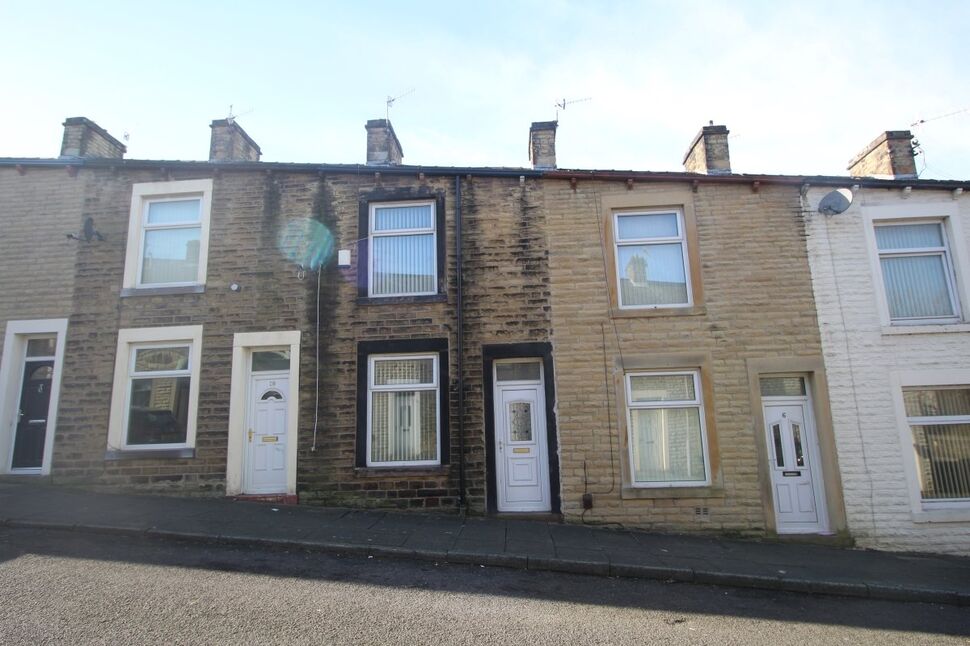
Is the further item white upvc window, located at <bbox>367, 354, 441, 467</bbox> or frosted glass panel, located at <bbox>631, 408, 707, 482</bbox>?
white upvc window, located at <bbox>367, 354, 441, 467</bbox>

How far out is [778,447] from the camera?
8828mm

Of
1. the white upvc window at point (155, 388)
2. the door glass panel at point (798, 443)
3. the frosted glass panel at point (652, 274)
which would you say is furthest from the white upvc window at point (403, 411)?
the door glass panel at point (798, 443)

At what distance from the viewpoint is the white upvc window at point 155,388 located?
360 inches

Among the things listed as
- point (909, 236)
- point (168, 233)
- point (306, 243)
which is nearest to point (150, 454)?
point (168, 233)

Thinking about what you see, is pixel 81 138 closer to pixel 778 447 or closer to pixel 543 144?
pixel 543 144

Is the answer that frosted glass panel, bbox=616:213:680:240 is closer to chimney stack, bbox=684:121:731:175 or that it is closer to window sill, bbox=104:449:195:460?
chimney stack, bbox=684:121:731:175

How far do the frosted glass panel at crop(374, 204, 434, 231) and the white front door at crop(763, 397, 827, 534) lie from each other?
6534mm

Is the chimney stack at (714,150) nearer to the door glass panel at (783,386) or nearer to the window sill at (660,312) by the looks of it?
the window sill at (660,312)

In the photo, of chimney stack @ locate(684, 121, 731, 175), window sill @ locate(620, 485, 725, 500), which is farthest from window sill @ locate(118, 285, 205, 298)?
chimney stack @ locate(684, 121, 731, 175)

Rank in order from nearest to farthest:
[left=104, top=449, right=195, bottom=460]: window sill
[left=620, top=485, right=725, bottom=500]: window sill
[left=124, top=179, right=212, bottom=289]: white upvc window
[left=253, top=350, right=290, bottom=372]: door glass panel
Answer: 1. [left=620, top=485, right=725, bottom=500]: window sill
2. [left=104, top=449, right=195, bottom=460]: window sill
3. [left=253, top=350, right=290, bottom=372]: door glass panel
4. [left=124, top=179, right=212, bottom=289]: white upvc window

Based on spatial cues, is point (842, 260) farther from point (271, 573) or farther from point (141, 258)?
point (141, 258)

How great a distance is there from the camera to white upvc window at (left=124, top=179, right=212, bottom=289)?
974cm

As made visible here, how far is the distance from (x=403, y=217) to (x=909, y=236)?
8.76 meters

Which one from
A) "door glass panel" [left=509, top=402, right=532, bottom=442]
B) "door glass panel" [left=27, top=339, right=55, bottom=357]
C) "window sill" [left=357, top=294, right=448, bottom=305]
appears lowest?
"door glass panel" [left=509, top=402, right=532, bottom=442]
